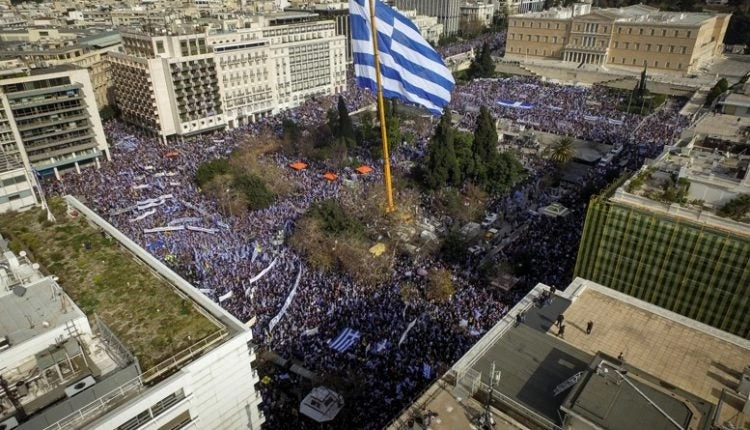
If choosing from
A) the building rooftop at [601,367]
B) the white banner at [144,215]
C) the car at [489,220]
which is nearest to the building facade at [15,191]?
the white banner at [144,215]

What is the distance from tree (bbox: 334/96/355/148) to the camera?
5472 cm

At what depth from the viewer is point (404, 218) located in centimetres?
4109

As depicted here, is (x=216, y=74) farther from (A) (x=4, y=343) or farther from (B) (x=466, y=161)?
(A) (x=4, y=343)

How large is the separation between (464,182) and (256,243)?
21068 millimetres

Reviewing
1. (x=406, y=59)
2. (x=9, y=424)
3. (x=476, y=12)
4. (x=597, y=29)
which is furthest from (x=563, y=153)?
(x=476, y=12)

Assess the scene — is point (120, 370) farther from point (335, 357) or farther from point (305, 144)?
point (305, 144)

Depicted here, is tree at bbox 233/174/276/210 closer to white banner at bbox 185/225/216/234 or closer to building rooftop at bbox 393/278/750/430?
white banner at bbox 185/225/216/234

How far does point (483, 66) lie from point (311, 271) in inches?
2704

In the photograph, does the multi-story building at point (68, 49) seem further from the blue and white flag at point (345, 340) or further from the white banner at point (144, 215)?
the blue and white flag at point (345, 340)

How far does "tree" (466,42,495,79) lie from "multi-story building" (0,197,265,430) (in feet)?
263

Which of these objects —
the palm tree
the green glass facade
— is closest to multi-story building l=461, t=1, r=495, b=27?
the palm tree

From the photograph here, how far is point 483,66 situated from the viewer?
90.6m

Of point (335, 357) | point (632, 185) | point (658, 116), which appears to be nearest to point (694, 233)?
point (632, 185)

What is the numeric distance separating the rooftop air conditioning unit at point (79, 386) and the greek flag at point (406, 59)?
22401mm
